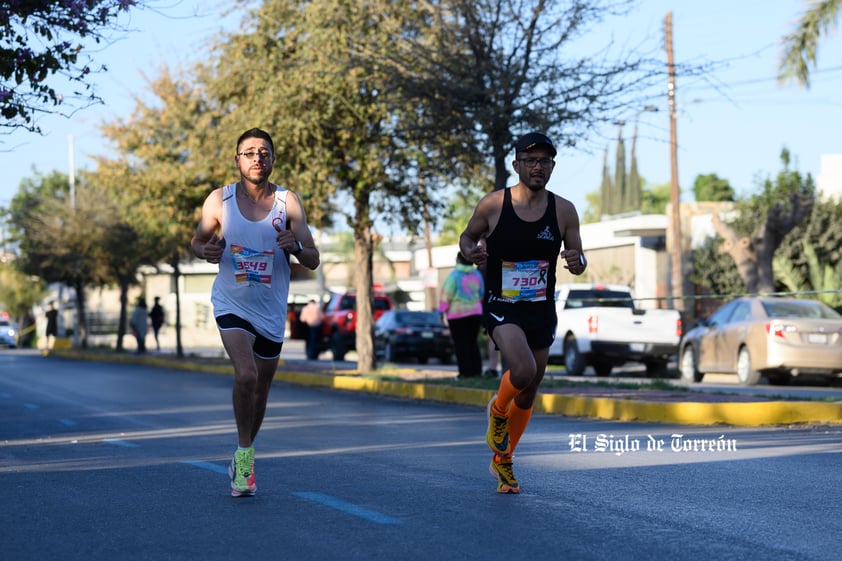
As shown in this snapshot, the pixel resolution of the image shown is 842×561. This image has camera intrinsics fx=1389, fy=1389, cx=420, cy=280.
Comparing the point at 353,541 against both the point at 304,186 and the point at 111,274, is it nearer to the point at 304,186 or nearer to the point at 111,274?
the point at 304,186

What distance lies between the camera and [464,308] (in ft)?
65.8

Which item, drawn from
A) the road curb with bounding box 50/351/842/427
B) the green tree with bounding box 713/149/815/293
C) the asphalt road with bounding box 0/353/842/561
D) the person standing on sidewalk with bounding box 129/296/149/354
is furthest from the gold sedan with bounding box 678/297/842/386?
the person standing on sidewalk with bounding box 129/296/149/354

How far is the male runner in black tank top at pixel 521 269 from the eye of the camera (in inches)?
320

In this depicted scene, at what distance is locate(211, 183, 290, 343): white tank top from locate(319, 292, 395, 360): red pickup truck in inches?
1041

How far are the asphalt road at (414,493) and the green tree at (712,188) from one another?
303 ft

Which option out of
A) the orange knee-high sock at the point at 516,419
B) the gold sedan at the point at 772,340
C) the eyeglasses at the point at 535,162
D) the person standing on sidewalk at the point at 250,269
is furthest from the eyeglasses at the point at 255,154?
the gold sedan at the point at 772,340

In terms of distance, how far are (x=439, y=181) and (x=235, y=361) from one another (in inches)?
645

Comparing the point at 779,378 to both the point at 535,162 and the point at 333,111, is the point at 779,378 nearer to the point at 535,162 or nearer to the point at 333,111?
the point at 333,111

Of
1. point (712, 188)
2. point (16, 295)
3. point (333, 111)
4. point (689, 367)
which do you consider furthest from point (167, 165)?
point (712, 188)

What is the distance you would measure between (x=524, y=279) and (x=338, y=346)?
27.7 meters

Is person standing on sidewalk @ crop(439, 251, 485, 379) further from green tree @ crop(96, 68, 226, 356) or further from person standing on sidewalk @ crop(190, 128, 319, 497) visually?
person standing on sidewalk @ crop(190, 128, 319, 497)

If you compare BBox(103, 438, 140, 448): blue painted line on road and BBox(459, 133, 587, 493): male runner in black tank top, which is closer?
BBox(459, 133, 587, 493): male runner in black tank top

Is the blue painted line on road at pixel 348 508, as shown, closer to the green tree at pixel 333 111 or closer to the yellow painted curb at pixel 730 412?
the yellow painted curb at pixel 730 412

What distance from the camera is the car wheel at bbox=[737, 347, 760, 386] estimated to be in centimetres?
2155
